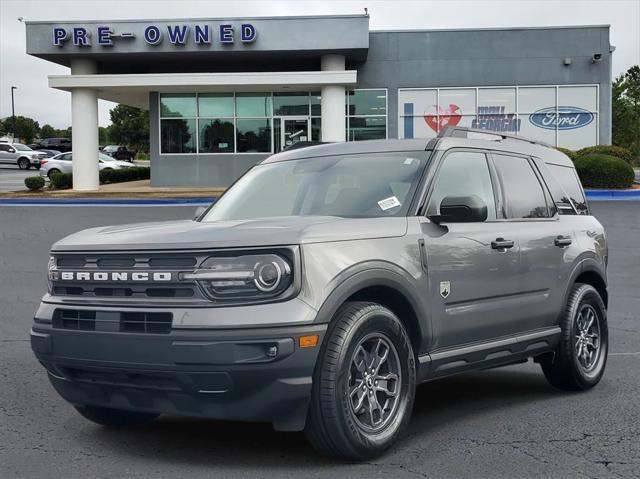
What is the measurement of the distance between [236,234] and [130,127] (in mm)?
92975

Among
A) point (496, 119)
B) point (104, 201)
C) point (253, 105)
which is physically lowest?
point (104, 201)

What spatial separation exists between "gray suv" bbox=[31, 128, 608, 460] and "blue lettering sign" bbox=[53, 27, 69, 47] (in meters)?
25.8

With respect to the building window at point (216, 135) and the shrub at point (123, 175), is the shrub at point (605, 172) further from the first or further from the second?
the shrub at point (123, 175)

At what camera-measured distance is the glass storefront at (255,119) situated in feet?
105

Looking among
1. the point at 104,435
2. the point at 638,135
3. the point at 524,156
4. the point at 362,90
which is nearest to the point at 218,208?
the point at 104,435

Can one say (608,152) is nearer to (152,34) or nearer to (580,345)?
(152,34)

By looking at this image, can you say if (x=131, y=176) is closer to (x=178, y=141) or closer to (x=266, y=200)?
(x=178, y=141)

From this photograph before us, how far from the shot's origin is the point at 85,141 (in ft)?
101

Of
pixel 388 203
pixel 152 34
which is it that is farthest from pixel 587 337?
pixel 152 34

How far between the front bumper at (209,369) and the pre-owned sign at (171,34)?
26150 mm

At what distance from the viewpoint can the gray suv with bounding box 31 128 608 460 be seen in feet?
14.1

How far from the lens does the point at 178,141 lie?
32.5m

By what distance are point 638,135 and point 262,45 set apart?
4924cm

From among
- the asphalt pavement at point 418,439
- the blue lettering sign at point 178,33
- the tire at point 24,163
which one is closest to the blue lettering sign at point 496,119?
the blue lettering sign at point 178,33
